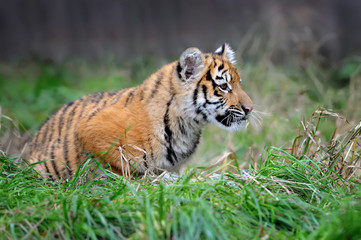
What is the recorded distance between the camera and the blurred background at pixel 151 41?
8.97m

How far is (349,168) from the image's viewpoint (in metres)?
4.18

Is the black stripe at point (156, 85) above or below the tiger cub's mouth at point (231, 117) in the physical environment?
above

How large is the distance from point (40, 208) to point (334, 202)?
2.15m

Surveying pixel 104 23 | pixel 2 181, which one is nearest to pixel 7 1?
pixel 104 23

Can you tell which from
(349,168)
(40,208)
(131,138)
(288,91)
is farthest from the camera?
(288,91)

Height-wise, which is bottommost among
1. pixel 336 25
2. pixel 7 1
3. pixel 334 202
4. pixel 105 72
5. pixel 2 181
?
pixel 334 202

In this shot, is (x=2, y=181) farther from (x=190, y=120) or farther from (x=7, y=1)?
(x=7, y=1)

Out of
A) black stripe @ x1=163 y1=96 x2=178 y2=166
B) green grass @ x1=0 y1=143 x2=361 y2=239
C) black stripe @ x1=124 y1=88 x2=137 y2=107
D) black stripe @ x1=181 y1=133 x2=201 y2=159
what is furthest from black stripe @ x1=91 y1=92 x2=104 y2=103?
green grass @ x1=0 y1=143 x2=361 y2=239

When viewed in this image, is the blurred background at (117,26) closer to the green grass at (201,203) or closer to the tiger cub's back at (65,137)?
the tiger cub's back at (65,137)

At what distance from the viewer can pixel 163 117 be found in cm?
477

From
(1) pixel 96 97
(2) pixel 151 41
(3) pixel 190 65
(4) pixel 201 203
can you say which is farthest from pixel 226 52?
(2) pixel 151 41

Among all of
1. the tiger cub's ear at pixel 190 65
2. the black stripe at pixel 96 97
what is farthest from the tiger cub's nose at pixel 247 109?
the black stripe at pixel 96 97

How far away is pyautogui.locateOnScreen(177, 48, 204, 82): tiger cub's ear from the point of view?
479 cm

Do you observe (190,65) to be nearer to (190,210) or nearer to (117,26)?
(190,210)
